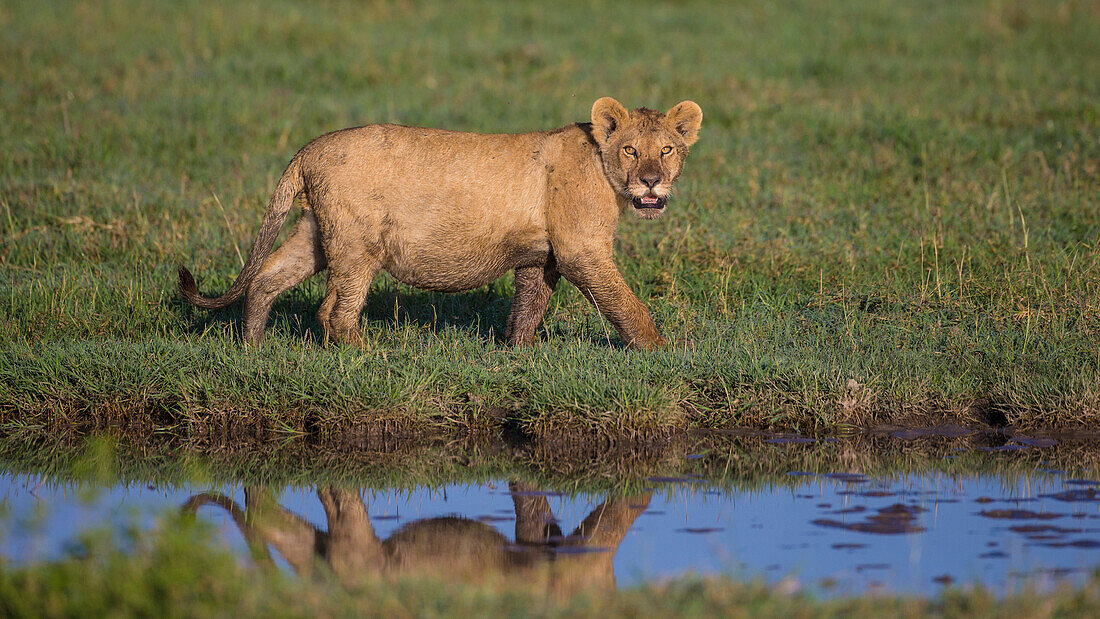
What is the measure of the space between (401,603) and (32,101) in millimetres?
11860

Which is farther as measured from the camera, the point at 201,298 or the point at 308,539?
the point at 201,298

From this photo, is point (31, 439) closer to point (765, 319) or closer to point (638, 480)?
point (638, 480)

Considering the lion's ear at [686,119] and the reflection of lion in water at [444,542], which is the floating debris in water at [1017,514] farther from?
the lion's ear at [686,119]

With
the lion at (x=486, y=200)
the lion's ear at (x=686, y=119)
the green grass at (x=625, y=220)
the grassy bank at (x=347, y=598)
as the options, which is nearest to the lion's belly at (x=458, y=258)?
the lion at (x=486, y=200)

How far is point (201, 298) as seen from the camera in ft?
26.5

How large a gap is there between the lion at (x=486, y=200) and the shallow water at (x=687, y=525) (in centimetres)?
176

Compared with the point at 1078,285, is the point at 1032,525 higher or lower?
lower

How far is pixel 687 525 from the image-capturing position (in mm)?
Answer: 5379

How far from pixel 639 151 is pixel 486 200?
0.94 metres

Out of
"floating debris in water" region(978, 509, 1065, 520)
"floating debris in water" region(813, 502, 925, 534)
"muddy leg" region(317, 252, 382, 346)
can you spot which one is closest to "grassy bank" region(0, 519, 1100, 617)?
"floating debris in water" region(813, 502, 925, 534)

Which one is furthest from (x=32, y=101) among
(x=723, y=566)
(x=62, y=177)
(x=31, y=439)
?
(x=723, y=566)

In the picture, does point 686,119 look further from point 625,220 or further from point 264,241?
point 625,220

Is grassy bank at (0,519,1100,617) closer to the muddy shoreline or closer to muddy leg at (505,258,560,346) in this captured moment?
the muddy shoreline

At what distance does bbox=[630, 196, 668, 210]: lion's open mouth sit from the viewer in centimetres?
726
